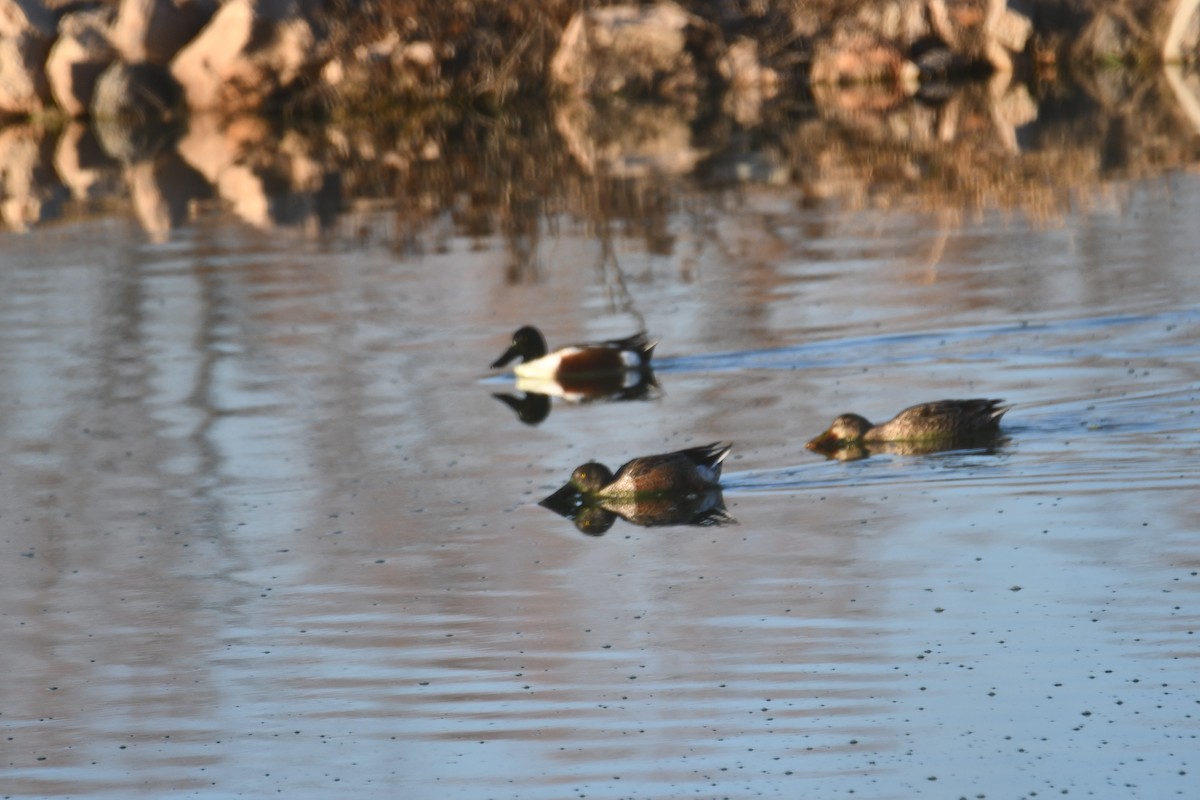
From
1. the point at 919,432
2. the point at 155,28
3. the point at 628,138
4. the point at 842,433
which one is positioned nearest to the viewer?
the point at 842,433

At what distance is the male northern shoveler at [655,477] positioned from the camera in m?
9.71

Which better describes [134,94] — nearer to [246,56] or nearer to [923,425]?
[246,56]

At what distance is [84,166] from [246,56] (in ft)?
22.8

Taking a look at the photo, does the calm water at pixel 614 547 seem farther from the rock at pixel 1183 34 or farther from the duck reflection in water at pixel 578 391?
the rock at pixel 1183 34

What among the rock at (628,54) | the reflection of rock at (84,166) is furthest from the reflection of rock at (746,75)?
the reflection of rock at (84,166)

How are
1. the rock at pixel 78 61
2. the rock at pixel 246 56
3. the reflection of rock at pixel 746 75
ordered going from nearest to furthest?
the reflection of rock at pixel 746 75 → the rock at pixel 246 56 → the rock at pixel 78 61

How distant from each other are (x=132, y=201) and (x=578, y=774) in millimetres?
18595

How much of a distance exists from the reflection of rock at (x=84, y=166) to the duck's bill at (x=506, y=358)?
1221 centimetres

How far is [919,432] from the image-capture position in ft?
33.8

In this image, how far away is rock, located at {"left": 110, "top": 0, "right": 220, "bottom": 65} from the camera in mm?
35906

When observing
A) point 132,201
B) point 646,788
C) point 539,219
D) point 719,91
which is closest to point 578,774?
point 646,788

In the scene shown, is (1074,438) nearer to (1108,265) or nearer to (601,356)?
(601,356)

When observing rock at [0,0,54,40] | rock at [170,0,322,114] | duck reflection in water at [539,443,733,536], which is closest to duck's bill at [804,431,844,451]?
duck reflection in water at [539,443,733,536]

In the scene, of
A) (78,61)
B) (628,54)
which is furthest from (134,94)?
(628,54)
